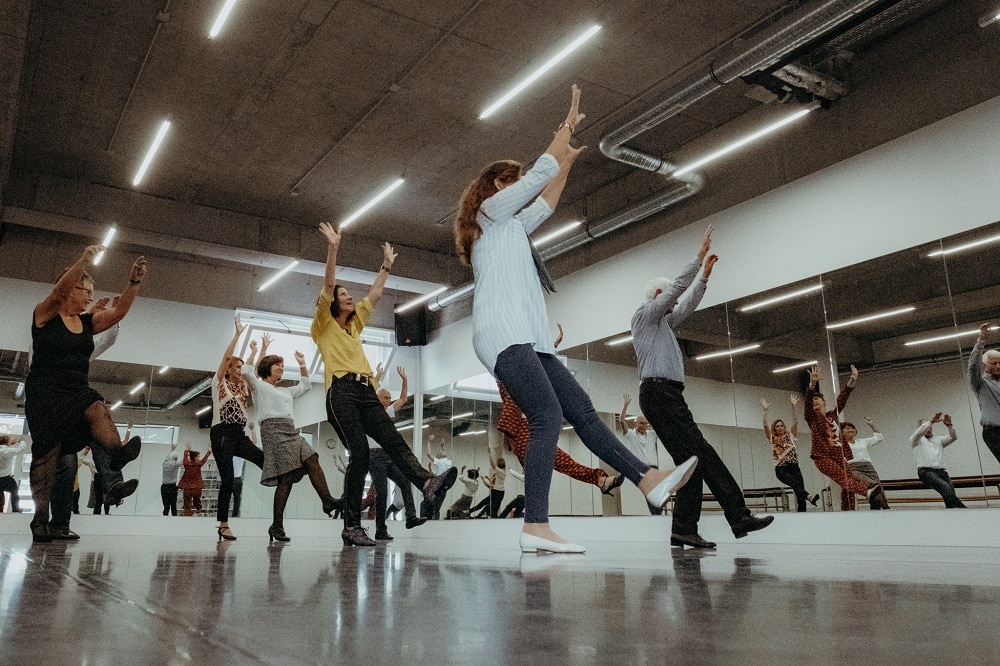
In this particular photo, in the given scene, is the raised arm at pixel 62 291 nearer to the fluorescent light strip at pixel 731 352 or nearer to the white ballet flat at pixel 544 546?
the white ballet flat at pixel 544 546

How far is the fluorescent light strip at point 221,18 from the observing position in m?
6.39

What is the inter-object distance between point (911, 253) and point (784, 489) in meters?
2.31

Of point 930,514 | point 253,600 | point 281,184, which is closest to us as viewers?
point 253,600

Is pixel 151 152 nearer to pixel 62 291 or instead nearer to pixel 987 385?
pixel 62 291

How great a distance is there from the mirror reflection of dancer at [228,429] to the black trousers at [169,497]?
16.7 ft

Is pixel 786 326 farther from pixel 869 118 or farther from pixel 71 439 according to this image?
pixel 71 439

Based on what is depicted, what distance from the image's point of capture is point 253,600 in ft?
3.11

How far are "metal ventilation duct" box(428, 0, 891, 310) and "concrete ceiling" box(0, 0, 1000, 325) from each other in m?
0.29

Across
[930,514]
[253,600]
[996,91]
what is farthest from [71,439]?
[996,91]

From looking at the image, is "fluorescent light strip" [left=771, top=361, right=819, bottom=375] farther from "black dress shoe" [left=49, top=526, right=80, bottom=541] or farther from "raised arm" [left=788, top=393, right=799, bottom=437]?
"black dress shoe" [left=49, top=526, right=80, bottom=541]

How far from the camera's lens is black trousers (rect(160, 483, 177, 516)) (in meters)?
10.4

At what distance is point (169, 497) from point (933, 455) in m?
9.33

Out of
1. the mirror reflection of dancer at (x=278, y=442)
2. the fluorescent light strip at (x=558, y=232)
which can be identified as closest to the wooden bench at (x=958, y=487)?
the mirror reflection of dancer at (x=278, y=442)

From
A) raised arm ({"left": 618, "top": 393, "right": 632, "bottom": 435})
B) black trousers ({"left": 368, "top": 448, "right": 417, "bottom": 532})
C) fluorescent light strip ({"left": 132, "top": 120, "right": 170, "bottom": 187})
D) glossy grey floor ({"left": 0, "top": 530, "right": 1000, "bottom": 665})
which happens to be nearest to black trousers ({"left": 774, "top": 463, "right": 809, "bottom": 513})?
raised arm ({"left": 618, "top": 393, "right": 632, "bottom": 435})
